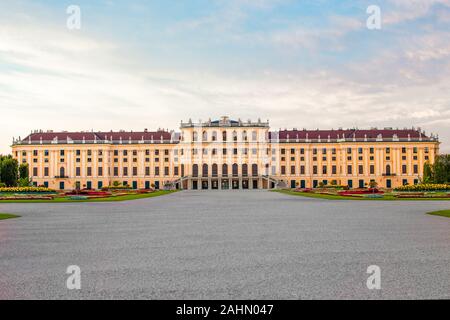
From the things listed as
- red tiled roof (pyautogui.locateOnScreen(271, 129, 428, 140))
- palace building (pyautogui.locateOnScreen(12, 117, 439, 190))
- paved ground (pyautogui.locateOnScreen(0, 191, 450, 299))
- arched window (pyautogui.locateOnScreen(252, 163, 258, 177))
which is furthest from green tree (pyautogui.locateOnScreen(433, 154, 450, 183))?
arched window (pyautogui.locateOnScreen(252, 163, 258, 177))

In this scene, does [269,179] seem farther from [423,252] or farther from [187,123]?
[423,252]

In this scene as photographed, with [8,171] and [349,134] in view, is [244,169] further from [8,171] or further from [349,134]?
[8,171]

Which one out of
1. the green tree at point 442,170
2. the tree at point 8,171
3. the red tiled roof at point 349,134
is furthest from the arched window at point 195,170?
the green tree at point 442,170

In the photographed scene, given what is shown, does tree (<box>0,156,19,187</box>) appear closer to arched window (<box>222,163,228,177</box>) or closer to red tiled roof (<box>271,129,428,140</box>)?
arched window (<box>222,163,228,177</box>)

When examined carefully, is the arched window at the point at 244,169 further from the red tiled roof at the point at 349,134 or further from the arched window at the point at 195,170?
the arched window at the point at 195,170

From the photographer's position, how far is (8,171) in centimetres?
5322

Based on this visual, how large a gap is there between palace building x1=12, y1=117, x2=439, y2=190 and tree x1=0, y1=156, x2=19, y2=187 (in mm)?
49132

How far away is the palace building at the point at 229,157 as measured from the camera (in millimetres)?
102625

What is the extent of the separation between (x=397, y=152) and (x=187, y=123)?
50.2 m

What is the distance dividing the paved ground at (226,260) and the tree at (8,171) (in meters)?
40.3

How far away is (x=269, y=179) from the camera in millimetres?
99062

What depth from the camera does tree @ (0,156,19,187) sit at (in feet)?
173

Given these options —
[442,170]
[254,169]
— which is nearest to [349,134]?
[254,169]
